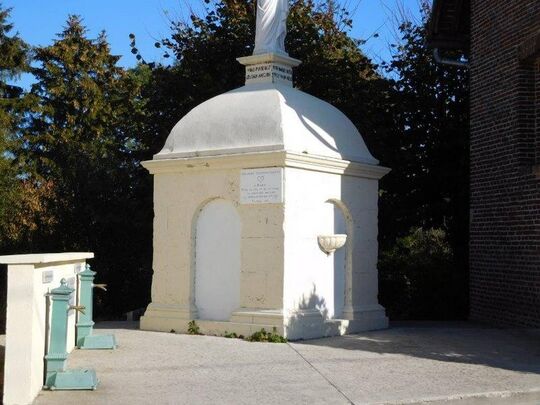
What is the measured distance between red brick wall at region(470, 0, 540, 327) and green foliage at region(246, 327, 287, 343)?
14.1ft

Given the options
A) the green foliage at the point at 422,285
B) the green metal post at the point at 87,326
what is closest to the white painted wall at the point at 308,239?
the green metal post at the point at 87,326

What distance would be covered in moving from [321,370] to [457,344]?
3.10 meters

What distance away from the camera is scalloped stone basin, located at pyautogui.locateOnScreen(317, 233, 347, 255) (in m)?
12.6

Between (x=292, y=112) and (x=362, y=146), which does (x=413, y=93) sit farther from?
(x=292, y=112)

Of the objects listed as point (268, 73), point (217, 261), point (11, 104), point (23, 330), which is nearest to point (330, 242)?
point (217, 261)

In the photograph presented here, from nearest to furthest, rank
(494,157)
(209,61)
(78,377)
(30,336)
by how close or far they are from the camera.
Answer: (30,336) → (78,377) → (494,157) → (209,61)

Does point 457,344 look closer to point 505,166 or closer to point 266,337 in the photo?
point 266,337

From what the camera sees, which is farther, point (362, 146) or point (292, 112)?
point (362, 146)

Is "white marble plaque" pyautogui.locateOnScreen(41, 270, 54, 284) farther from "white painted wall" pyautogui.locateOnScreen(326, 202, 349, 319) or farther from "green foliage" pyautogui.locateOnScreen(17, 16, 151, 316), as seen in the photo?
"green foliage" pyautogui.locateOnScreen(17, 16, 151, 316)

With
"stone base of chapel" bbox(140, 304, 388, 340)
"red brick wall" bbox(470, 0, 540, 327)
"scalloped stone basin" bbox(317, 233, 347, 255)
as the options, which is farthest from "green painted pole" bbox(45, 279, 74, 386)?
"red brick wall" bbox(470, 0, 540, 327)

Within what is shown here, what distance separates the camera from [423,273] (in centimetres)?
1781

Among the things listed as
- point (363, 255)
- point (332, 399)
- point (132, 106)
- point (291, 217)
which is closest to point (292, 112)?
point (291, 217)

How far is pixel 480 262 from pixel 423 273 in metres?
3.07

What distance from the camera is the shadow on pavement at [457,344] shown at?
10.3 m
